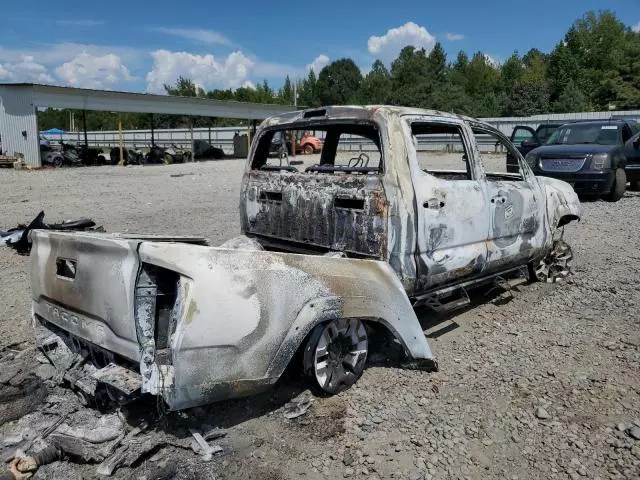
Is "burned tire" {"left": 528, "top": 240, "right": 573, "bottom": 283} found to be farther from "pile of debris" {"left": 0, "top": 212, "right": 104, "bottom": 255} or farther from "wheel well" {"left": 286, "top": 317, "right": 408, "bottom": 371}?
"pile of debris" {"left": 0, "top": 212, "right": 104, "bottom": 255}

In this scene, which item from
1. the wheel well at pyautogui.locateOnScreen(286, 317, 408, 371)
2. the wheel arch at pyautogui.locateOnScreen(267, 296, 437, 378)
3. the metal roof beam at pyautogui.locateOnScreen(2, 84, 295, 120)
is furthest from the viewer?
the metal roof beam at pyautogui.locateOnScreen(2, 84, 295, 120)

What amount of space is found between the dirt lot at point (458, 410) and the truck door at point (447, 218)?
650mm

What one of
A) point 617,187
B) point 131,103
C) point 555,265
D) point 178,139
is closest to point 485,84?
point 178,139

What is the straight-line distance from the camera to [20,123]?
73.5ft

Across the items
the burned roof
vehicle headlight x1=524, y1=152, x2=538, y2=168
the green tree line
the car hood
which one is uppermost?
the green tree line

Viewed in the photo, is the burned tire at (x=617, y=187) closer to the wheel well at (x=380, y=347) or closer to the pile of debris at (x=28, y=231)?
the wheel well at (x=380, y=347)

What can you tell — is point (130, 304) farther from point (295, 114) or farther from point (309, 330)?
point (295, 114)

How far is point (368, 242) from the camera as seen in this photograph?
3.80 metres

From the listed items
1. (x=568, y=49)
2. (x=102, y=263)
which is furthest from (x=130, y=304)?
(x=568, y=49)

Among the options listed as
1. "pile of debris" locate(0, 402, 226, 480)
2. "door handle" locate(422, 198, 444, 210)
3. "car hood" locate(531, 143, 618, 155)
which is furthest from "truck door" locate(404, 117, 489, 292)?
"car hood" locate(531, 143, 618, 155)

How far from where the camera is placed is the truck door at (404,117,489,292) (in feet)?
12.9

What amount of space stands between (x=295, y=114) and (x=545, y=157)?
8.89m

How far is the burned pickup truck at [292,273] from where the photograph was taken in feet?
8.86

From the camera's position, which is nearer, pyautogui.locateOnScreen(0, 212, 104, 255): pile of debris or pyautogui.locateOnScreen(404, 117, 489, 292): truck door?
pyautogui.locateOnScreen(404, 117, 489, 292): truck door
